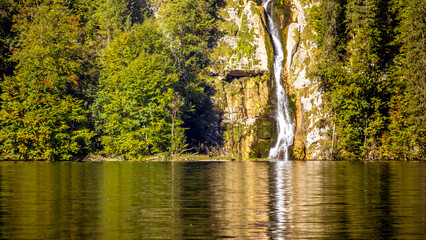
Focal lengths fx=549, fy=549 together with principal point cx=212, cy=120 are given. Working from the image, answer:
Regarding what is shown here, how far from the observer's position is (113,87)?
71938 mm

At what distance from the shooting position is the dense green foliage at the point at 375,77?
61.5m

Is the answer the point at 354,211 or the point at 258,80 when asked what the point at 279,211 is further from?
the point at 258,80

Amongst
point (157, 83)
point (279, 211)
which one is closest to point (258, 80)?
point (157, 83)

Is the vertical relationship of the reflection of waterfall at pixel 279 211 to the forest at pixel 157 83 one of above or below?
below

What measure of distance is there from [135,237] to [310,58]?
6757 cm

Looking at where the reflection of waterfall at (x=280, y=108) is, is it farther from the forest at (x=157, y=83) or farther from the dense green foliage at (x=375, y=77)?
the dense green foliage at (x=375, y=77)

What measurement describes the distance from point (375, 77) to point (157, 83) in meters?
27.4

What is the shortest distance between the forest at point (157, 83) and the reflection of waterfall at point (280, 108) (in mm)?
6404

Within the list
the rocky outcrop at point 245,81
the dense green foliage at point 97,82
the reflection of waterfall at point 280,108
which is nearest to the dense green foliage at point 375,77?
the reflection of waterfall at point 280,108

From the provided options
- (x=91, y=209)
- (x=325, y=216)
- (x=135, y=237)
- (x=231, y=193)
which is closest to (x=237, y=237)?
(x=135, y=237)

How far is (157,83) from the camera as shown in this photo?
71.9 meters

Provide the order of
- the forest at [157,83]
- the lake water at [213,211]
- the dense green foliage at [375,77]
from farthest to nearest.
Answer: the forest at [157,83]
the dense green foliage at [375,77]
the lake water at [213,211]

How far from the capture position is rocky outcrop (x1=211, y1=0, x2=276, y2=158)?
76.9 m

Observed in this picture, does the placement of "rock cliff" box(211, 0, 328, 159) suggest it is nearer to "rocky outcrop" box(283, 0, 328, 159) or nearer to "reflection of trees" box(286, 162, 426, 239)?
"rocky outcrop" box(283, 0, 328, 159)
